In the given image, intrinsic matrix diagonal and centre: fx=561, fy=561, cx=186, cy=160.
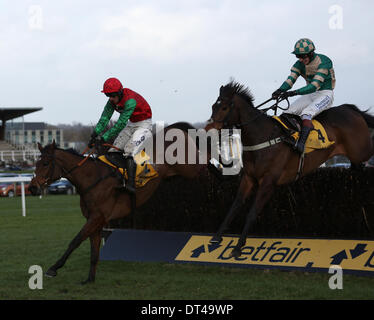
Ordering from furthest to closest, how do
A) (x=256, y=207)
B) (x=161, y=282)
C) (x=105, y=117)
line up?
(x=105, y=117), (x=161, y=282), (x=256, y=207)

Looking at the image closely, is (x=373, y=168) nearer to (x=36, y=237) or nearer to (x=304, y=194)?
(x=304, y=194)

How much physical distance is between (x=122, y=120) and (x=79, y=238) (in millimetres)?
1512

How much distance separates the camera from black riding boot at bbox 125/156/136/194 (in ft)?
23.0

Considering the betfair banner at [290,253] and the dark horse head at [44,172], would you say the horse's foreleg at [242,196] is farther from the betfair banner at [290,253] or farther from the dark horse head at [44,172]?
the dark horse head at [44,172]

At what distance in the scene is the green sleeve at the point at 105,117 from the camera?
705 cm

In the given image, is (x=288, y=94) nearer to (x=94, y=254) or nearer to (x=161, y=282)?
(x=161, y=282)

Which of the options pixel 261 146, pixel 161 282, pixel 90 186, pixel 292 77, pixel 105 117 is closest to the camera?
pixel 261 146

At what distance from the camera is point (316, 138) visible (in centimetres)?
678

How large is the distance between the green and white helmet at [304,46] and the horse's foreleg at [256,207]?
5.37ft

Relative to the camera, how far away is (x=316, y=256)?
667 cm

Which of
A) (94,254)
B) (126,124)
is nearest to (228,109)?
(126,124)

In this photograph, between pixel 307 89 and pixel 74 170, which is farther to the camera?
pixel 74 170
